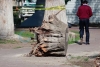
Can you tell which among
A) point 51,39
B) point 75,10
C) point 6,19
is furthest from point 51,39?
point 75,10

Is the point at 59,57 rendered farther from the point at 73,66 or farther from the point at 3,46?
the point at 3,46

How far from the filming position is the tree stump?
1220 centimetres

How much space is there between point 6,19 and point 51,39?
18.4 ft

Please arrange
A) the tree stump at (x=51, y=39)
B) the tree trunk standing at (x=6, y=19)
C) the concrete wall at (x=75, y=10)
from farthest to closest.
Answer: the concrete wall at (x=75, y=10)
the tree trunk standing at (x=6, y=19)
the tree stump at (x=51, y=39)

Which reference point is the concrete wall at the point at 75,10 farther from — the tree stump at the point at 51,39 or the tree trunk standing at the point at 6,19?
the tree stump at the point at 51,39

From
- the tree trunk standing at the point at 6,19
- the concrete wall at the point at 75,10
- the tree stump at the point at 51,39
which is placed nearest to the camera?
the tree stump at the point at 51,39

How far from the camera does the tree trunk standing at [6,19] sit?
17.5 metres

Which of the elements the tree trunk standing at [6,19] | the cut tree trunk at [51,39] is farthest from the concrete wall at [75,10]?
the cut tree trunk at [51,39]

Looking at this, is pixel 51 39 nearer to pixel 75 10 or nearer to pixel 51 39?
pixel 51 39

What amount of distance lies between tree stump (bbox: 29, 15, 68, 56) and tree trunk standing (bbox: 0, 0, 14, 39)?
497 cm

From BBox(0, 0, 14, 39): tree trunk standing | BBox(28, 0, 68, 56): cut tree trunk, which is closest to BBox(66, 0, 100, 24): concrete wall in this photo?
BBox(0, 0, 14, 39): tree trunk standing

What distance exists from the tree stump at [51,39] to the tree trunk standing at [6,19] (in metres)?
4.97

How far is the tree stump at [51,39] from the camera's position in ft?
40.0

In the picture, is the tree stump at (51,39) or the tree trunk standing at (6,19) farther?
the tree trunk standing at (6,19)
